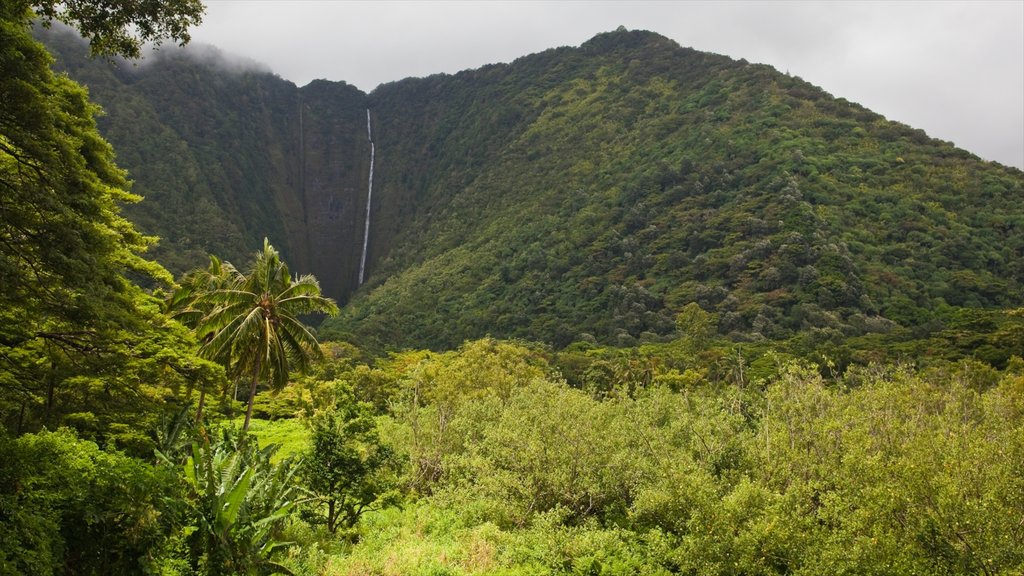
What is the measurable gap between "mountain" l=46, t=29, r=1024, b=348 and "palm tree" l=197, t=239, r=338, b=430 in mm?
66036

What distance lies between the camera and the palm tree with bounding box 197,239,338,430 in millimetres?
17172

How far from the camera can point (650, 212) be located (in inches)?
4331

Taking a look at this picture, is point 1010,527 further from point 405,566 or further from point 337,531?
point 337,531

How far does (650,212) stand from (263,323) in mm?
99933

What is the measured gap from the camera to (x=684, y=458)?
21.1 meters

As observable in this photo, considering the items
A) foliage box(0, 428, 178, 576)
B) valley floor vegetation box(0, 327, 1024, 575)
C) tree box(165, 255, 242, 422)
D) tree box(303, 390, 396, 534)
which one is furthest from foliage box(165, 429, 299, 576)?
tree box(165, 255, 242, 422)

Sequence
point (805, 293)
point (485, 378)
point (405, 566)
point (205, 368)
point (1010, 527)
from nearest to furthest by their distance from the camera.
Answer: point (1010, 527) → point (405, 566) → point (205, 368) → point (485, 378) → point (805, 293)

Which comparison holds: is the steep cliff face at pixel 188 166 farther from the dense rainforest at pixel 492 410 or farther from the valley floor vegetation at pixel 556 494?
the valley floor vegetation at pixel 556 494

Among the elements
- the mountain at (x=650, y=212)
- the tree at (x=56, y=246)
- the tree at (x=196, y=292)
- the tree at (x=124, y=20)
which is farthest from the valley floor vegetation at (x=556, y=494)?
the mountain at (x=650, y=212)

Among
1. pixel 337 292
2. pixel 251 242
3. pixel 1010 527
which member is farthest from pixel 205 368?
pixel 337 292

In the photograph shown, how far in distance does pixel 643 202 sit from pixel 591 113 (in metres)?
55.5

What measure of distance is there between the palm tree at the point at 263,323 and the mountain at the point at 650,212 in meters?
66.0

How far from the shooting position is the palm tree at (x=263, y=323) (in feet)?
56.3

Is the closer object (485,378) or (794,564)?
(794,564)
